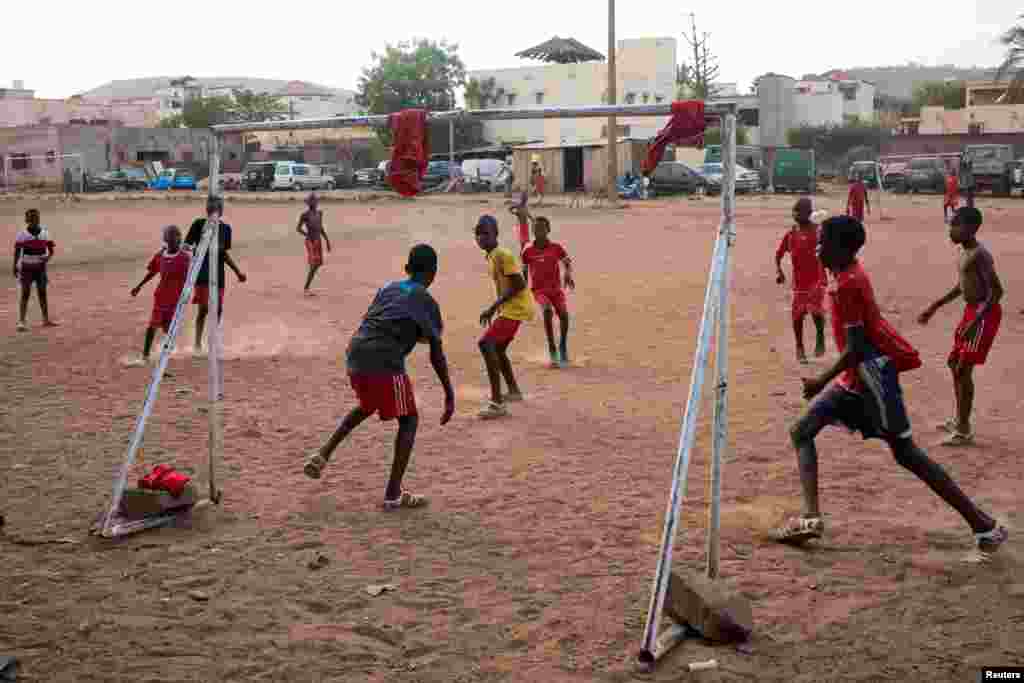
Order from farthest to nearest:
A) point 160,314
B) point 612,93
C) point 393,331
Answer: point 612,93
point 160,314
point 393,331

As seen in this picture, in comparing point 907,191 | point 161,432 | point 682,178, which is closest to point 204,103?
point 682,178

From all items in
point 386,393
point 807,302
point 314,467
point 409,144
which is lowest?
point 314,467

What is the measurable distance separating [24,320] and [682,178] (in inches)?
1228

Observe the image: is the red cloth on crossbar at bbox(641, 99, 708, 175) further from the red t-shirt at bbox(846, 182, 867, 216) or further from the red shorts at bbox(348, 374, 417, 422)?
the red t-shirt at bbox(846, 182, 867, 216)

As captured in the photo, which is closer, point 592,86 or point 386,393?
point 386,393

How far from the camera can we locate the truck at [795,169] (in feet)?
135

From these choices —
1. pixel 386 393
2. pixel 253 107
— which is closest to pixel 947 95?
pixel 253 107

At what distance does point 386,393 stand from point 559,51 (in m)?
64.5

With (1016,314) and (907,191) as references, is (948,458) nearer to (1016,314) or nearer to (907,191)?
(1016,314)

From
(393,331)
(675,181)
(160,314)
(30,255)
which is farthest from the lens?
(675,181)

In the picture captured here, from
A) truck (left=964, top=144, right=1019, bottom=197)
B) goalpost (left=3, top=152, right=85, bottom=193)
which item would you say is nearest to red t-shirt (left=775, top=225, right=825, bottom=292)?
truck (left=964, top=144, right=1019, bottom=197)

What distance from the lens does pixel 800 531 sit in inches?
206

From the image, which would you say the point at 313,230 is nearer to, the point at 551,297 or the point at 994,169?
the point at 551,297

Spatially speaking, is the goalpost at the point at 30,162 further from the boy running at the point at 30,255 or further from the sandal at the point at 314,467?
the sandal at the point at 314,467
